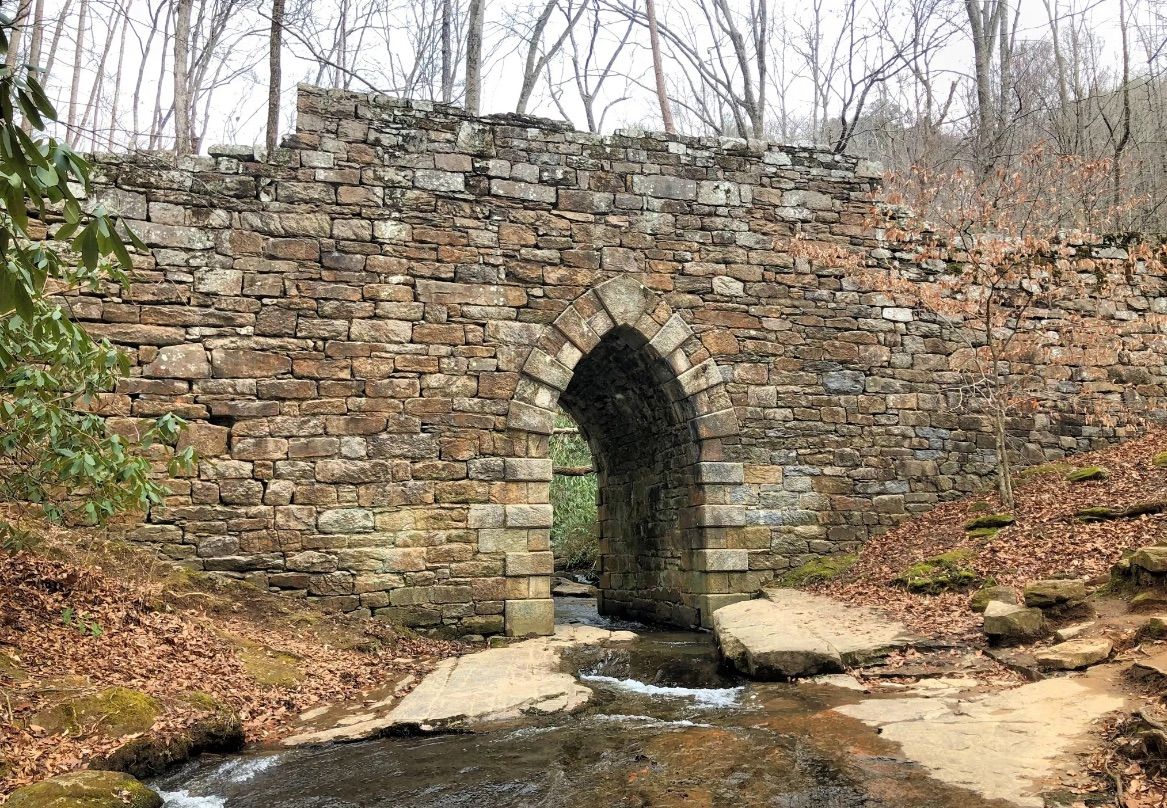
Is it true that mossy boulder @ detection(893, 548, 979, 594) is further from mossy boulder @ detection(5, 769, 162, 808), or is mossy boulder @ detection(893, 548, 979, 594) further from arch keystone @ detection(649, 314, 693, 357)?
mossy boulder @ detection(5, 769, 162, 808)

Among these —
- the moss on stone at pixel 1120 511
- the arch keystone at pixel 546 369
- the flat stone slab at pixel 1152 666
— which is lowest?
the flat stone slab at pixel 1152 666

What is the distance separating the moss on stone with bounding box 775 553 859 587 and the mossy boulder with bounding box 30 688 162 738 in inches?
245

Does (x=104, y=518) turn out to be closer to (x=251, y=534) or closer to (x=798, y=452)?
(x=251, y=534)

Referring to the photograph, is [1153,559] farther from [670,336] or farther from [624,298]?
[624,298]

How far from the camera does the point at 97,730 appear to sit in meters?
4.12

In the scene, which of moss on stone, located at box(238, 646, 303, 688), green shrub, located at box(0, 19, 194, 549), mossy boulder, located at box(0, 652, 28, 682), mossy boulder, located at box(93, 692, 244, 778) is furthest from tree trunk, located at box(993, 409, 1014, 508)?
mossy boulder, located at box(0, 652, 28, 682)

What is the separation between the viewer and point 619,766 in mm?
3988

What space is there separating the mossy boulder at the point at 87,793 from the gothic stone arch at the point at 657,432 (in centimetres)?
444

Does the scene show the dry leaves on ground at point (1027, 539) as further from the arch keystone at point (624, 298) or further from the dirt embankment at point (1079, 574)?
the arch keystone at point (624, 298)

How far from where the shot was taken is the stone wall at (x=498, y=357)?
293 inches

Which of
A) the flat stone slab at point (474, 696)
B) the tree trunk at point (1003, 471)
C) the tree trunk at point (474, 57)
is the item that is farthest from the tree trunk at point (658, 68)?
the flat stone slab at point (474, 696)

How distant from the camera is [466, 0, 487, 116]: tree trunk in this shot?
45.5 feet

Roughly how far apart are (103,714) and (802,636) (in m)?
4.62

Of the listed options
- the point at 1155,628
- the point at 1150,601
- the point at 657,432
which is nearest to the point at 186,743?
the point at 1155,628
